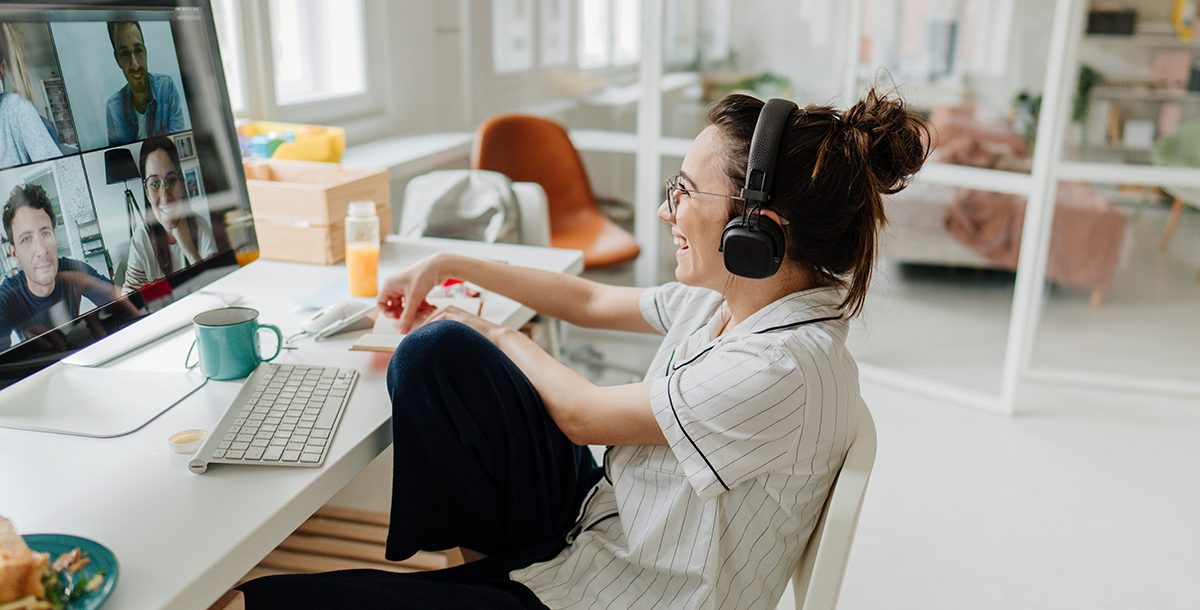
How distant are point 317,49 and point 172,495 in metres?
2.41

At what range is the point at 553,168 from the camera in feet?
10.6

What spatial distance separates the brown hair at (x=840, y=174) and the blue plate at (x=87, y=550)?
0.73 m

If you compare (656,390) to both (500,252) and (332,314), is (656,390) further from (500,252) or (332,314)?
(500,252)

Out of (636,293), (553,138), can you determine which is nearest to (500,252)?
(636,293)

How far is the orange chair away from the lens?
122 inches

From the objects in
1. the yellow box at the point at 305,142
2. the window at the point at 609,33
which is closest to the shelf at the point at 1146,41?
the window at the point at 609,33

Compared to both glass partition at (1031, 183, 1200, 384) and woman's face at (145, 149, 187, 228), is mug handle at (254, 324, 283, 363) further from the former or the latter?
glass partition at (1031, 183, 1200, 384)

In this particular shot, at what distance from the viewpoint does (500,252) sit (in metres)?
1.88

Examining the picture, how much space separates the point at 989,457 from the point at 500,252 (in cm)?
157

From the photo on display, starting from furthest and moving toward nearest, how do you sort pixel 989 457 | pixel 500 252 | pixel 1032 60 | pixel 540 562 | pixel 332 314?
1. pixel 1032 60
2. pixel 989 457
3. pixel 500 252
4. pixel 332 314
5. pixel 540 562

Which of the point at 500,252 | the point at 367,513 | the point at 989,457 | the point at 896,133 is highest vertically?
the point at 896,133

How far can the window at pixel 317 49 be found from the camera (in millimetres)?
2904

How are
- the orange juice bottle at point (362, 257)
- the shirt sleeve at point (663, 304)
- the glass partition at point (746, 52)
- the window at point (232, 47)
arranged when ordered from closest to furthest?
1. the shirt sleeve at point (663, 304)
2. the orange juice bottle at point (362, 257)
3. the window at point (232, 47)
4. the glass partition at point (746, 52)

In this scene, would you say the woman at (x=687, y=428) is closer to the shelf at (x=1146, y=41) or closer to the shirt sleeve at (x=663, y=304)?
the shirt sleeve at (x=663, y=304)
